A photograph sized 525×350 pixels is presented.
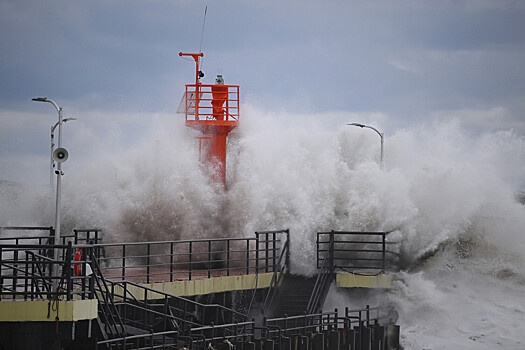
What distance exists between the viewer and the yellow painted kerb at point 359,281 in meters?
20.6

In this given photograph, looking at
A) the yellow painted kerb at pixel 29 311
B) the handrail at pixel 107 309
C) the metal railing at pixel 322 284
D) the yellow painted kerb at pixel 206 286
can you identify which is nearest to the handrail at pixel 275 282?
the yellow painted kerb at pixel 206 286

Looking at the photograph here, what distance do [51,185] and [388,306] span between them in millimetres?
15357

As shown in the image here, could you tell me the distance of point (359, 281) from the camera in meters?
20.6

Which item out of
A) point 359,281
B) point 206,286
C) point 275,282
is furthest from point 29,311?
point 359,281

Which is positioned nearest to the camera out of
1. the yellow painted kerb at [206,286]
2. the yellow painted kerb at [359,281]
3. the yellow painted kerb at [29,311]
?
the yellow painted kerb at [29,311]

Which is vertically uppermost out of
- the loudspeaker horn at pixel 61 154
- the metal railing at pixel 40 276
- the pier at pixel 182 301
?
the loudspeaker horn at pixel 61 154

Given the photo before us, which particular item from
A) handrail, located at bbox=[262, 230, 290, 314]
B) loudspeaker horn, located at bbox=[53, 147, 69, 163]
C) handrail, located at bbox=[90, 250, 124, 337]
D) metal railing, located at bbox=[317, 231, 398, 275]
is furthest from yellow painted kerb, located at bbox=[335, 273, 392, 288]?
loudspeaker horn, located at bbox=[53, 147, 69, 163]

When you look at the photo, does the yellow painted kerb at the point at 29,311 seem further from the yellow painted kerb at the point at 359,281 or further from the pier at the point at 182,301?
the yellow painted kerb at the point at 359,281

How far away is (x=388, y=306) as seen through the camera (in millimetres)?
20828

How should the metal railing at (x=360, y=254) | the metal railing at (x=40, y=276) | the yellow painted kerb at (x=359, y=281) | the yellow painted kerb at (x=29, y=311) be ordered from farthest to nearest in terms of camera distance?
the metal railing at (x=360, y=254) < the yellow painted kerb at (x=359, y=281) < the yellow painted kerb at (x=29, y=311) < the metal railing at (x=40, y=276)

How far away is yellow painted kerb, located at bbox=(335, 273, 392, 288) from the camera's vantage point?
20.6 meters

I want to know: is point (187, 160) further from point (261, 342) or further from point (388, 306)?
point (261, 342)

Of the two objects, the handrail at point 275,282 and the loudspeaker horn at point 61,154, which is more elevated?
the loudspeaker horn at point 61,154

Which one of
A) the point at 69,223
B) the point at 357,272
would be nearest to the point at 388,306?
the point at 357,272
